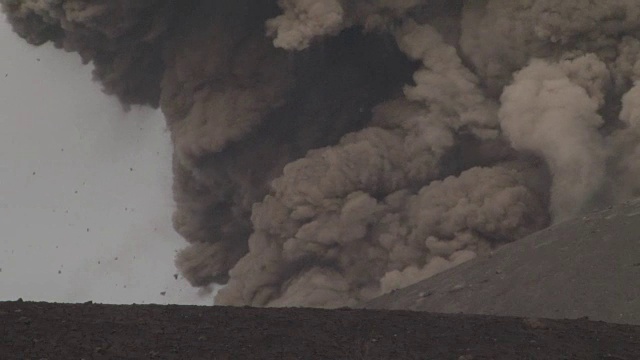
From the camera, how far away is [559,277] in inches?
479

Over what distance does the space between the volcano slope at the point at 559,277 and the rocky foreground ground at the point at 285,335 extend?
3799 millimetres

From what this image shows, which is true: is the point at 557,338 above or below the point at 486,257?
below

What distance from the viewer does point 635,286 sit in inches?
434

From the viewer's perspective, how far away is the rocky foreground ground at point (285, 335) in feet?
20.1

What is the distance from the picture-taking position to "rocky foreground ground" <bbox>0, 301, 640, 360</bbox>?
6.13 metres

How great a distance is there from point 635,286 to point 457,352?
17.9ft

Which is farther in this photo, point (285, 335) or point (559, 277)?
point (559, 277)

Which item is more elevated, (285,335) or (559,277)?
(559,277)

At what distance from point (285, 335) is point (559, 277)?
6.64 metres

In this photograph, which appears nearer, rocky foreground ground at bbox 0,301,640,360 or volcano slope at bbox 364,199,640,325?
rocky foreground ground at bbox 0,301,640,360

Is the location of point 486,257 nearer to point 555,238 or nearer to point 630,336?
point 555,238

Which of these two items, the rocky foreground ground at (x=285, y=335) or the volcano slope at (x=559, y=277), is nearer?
the rocky foreground ground at (x=285, y=335)

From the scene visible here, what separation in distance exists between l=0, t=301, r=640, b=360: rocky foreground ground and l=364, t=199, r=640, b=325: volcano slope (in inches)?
150

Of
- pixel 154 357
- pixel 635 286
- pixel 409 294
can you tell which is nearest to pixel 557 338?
pixel 154 357
